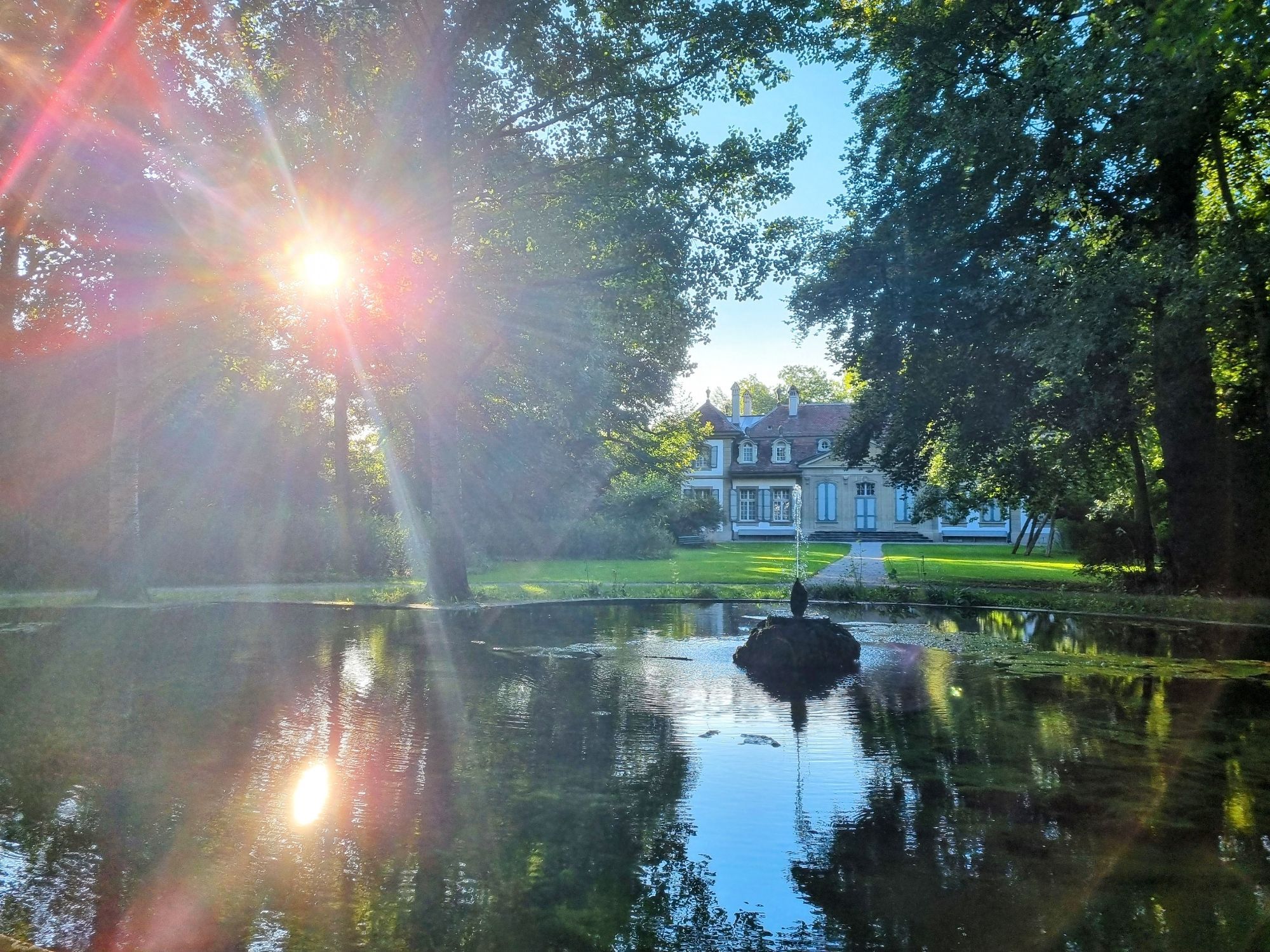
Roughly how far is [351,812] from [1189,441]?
18.9 metres

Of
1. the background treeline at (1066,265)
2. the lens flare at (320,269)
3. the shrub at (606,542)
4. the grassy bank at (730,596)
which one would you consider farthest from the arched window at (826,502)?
the lens flare at (320,269)

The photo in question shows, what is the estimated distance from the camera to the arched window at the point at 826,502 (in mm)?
59531

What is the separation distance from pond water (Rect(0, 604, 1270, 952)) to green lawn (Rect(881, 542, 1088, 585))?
46.6 ft

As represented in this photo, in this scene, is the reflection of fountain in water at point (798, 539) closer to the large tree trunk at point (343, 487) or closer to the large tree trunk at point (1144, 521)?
the large tree trunk at point (1144, 521)

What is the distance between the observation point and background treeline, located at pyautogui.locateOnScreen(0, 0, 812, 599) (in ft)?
57.8

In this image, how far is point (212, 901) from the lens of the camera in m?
4.25

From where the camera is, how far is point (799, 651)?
11.5 meters

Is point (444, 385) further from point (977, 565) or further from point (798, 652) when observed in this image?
point (977, 565)

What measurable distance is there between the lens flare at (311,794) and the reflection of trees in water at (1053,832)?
2.89m

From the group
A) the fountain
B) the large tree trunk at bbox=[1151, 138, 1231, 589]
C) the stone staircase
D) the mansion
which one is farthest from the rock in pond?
the stone staircase

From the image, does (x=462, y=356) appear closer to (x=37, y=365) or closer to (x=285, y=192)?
(x=285, y=192)

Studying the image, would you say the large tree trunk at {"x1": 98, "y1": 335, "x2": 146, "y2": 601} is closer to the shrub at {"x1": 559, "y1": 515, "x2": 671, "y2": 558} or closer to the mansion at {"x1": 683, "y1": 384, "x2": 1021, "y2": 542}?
the shrub at {"x1": 559, "y1": 515, "x2": 671, "y2": 558}

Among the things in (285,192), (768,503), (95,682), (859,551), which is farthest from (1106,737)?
(768,503)

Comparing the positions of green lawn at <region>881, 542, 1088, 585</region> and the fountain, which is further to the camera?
green lawn at <region>881, 542, 1088, 585</region>
